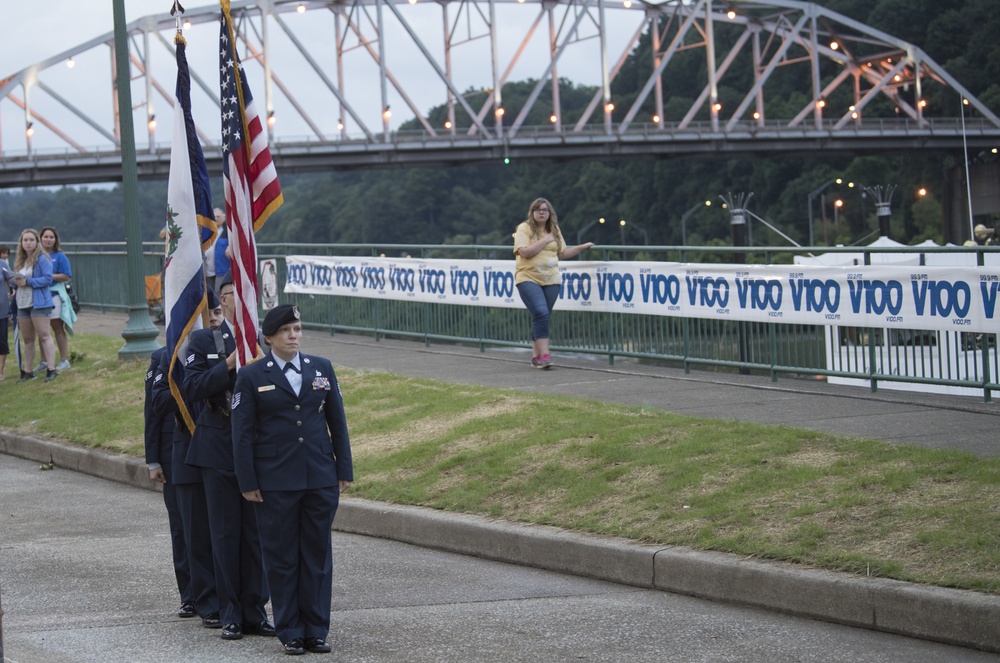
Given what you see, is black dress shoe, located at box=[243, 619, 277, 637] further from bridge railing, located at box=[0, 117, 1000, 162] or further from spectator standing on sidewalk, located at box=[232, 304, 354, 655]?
bridge railing, located at box=[0, 117, 1000, 162]

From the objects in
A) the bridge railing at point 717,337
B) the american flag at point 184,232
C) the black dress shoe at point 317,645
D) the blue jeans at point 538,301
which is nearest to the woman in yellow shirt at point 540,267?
the blue jeans at point 538,301

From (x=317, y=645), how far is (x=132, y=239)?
11.9m

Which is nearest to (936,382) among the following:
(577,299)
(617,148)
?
(577,299)

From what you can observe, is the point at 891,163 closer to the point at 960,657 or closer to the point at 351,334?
the point at 351,334

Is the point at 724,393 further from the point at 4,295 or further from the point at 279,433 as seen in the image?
the point at 4,295

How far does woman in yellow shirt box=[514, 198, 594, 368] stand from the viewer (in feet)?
51.4

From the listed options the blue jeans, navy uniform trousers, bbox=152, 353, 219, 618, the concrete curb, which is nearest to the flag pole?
the blue jeans

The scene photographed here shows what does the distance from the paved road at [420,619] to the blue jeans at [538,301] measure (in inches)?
238

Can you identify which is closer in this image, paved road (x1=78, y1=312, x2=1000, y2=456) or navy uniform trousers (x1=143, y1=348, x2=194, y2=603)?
navy uniform trousers (x1=143, y1=348, x2=194, y2=603)

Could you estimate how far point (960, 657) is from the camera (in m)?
6.63

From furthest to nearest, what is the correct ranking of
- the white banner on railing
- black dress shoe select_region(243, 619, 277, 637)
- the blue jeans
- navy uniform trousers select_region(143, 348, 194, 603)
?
1. the blue jeans
2. the white banner on railing
3. navy uniform trousers select_region(143, 348, 194, 603)
4. black dress shoe select_region(243, 619, 277, 637)

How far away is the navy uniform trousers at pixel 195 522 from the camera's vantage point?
24.9 feet

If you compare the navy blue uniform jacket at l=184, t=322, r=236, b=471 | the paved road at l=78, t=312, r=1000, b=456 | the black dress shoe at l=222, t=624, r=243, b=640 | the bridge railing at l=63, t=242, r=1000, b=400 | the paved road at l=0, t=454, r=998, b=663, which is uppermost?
the navy blue uniform jacket at l=184, t=322, r=236, b=471

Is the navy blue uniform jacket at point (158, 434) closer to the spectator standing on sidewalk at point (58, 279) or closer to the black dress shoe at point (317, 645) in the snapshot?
the black dress shoe at point (317, 645)
